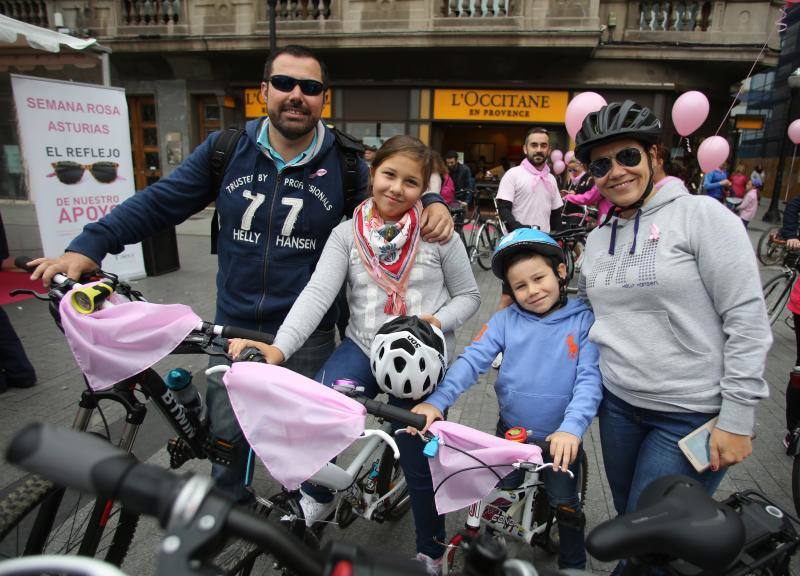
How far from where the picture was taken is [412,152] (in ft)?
6.89

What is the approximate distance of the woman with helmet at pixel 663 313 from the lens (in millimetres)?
1629

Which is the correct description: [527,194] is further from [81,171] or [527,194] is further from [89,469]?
[89,469]

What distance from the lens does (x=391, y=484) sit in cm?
268

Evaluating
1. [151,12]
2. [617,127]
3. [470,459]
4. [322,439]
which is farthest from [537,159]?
[151,12]

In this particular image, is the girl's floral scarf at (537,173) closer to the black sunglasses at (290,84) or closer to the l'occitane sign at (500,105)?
the black sunglasses at (290,84)

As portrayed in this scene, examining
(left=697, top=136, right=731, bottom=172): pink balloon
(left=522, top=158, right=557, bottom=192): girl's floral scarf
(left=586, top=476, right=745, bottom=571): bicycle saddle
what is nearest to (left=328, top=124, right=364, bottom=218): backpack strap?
(left=586, top=476, right=745, bottom=571): bicycle saddle

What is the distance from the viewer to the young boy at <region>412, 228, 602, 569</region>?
2.04 metres

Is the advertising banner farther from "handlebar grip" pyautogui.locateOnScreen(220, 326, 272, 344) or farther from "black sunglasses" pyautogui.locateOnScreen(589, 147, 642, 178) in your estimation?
"black sunglasses" pyautogui.locateOnScreen(589, 147, 642, 178)

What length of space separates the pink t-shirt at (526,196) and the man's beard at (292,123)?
453 centimetres

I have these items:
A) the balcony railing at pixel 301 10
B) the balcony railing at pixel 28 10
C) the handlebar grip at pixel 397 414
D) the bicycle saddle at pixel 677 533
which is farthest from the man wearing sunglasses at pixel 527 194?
the balcony railing at pixel 28 10

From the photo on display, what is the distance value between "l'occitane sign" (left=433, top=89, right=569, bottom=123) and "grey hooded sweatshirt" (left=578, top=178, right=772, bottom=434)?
45.0ft

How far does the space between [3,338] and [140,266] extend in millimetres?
3751

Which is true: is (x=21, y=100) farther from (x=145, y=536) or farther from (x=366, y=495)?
(x=366, y=495)

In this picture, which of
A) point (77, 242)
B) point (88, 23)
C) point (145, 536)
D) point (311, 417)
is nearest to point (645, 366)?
point (311, 417)
